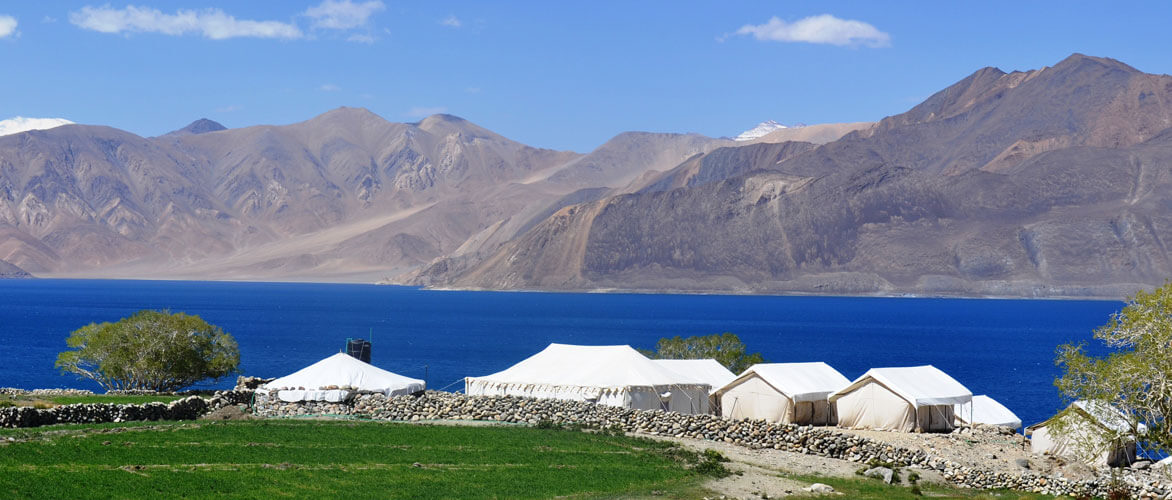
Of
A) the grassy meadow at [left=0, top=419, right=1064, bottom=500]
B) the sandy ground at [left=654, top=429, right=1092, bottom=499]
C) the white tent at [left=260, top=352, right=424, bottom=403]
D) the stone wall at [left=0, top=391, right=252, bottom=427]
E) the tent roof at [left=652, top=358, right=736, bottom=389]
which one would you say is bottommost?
the sandy ground at [left=654, top=429, right=1092, bottom=499]

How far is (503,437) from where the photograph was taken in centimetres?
3191

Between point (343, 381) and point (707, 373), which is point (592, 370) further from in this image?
point (343, 381)

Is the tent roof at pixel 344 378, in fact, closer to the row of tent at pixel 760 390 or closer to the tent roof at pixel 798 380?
the row of tent at pixel 760 390

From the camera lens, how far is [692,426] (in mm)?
35438

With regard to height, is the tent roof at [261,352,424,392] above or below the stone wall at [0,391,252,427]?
above

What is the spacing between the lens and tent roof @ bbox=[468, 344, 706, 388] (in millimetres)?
41406

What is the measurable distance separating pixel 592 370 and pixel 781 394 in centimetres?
679

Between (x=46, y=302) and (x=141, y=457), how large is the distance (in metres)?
194

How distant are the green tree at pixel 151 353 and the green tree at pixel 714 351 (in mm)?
22364

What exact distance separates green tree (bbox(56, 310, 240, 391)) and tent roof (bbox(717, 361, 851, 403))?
21.5 metres

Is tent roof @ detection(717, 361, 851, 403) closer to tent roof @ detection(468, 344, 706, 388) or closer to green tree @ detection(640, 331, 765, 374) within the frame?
tent roof @ detection(468, 344, 706, 388)

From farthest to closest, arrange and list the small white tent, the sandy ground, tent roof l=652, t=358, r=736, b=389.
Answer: tent roof l=652, t=358, r=736, b=389
the small white tent
the sandy ground

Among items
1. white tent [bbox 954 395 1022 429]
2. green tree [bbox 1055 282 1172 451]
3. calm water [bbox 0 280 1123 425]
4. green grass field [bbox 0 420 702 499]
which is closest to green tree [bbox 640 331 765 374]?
calm water [bbox 0 280 1123 425]

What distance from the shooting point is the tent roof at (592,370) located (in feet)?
136
